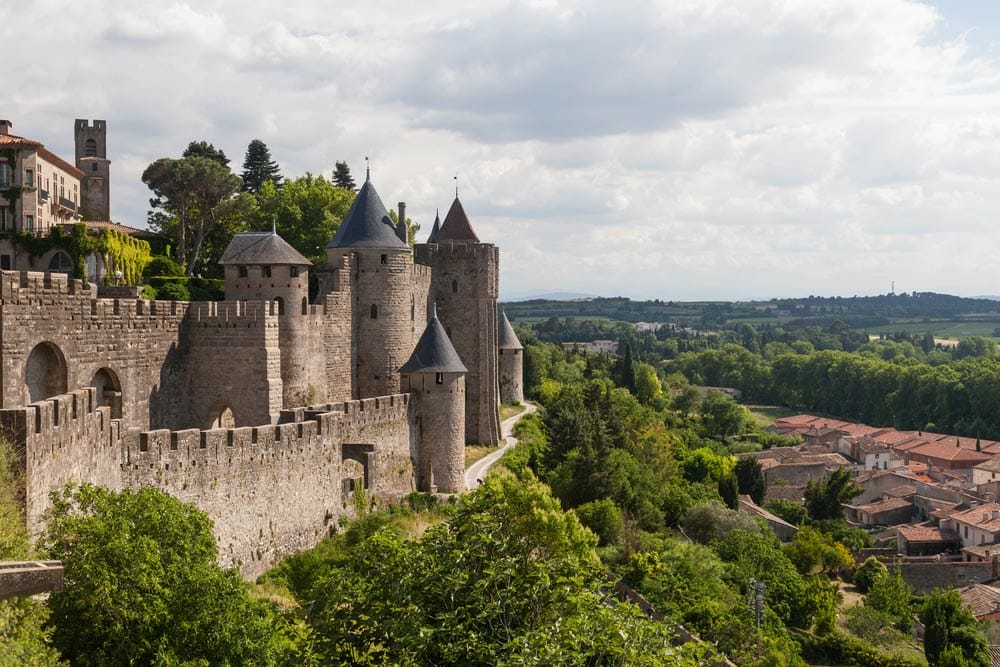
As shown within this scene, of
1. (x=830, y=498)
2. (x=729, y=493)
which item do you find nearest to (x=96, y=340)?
(x=729, y=493)

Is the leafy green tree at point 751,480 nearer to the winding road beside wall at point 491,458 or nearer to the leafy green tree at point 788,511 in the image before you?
the leafy green tree at point 788,511

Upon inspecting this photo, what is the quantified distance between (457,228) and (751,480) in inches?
1425

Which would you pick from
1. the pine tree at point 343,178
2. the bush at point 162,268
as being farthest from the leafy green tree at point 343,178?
the bush at point 162,268

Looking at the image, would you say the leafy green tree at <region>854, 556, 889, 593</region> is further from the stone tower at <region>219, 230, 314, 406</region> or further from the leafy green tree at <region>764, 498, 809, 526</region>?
the stone tower at <region>219, 230, 314, 406</region>

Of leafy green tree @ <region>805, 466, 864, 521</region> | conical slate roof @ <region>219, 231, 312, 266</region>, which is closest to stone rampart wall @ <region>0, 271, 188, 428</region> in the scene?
conical slate roof @ <region>219, 231, 312, 266</region>

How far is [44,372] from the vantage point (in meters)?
23.1

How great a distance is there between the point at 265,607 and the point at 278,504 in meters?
7.12

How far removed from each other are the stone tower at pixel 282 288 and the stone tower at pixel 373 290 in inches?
161

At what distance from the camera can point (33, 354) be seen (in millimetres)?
22516

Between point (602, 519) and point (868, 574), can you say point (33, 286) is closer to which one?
point (602, 519)

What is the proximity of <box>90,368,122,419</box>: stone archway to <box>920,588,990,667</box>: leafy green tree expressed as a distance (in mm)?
34826

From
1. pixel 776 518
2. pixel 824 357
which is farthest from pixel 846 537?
pixel 824 357

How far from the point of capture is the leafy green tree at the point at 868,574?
56594 mm

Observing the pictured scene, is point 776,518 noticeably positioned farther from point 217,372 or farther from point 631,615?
point 631,615
